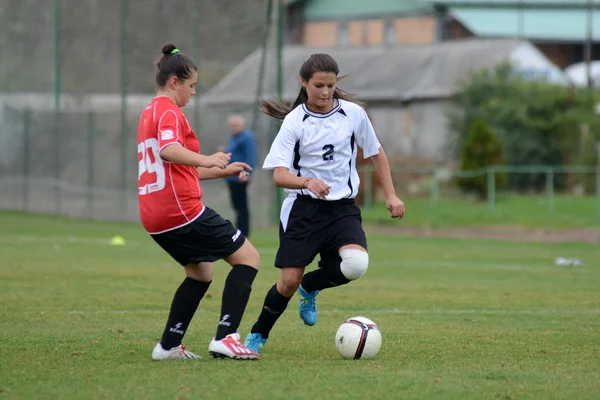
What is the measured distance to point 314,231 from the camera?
678 centimetres

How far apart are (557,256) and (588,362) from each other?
34.2 feet

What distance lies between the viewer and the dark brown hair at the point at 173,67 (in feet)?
20.9

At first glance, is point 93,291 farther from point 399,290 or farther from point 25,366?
point 25,366

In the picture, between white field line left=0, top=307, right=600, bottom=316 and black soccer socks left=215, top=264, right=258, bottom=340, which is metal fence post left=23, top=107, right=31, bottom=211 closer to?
white field line left=0, top=307, right=600, bottom=316

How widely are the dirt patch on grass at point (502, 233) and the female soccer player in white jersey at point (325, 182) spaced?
14.3 metres

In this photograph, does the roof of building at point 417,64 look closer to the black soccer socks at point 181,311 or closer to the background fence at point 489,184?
the background fence at point 489,184

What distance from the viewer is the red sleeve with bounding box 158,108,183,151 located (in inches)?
240

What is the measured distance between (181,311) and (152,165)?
36.8 inches

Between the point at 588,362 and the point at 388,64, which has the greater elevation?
the point at 388,64

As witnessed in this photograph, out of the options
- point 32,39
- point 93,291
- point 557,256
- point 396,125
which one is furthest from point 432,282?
point 396,125

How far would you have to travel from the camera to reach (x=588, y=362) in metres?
6.44

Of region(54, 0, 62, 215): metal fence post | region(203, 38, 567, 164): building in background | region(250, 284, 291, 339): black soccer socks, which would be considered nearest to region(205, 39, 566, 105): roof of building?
region(203, 38, 567, 164): building in background

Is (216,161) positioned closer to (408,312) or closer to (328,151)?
(328,151)

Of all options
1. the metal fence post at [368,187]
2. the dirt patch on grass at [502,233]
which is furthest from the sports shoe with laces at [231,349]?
the metal fence post at [368,187]
